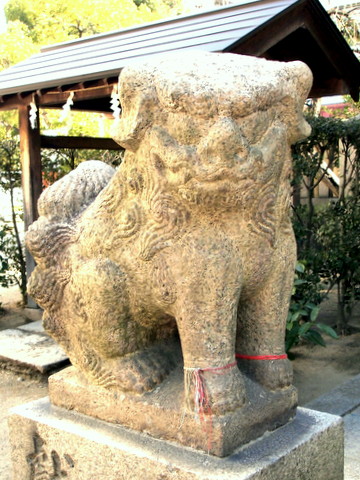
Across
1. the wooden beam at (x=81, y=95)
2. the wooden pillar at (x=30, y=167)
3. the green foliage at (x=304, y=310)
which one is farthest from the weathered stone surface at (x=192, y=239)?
the wooden pillar at (x=30, y=167)

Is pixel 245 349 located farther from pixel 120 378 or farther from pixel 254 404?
pixel 120 378

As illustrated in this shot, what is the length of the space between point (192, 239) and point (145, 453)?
0.71 m

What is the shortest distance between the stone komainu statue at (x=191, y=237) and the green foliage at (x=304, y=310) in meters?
1.99

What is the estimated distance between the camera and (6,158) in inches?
260

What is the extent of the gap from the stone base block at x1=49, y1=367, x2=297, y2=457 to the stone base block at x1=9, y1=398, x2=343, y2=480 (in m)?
0.03

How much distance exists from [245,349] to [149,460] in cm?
48

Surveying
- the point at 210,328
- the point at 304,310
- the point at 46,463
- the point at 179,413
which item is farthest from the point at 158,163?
the point at 304,310

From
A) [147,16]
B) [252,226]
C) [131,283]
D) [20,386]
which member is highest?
[147,16]

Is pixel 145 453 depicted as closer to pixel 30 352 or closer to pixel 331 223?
pixel 30 352

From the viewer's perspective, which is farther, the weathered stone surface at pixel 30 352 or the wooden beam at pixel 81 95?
the wooden beam at pixel 81 95

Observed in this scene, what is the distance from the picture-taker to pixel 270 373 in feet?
6.55

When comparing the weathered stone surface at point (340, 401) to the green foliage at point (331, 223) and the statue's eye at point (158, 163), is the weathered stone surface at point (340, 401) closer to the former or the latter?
the green foliage at point (331, 223)

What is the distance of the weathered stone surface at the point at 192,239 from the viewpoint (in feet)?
5.50

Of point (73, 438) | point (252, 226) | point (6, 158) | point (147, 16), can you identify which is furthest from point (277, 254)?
point (147, 16)
